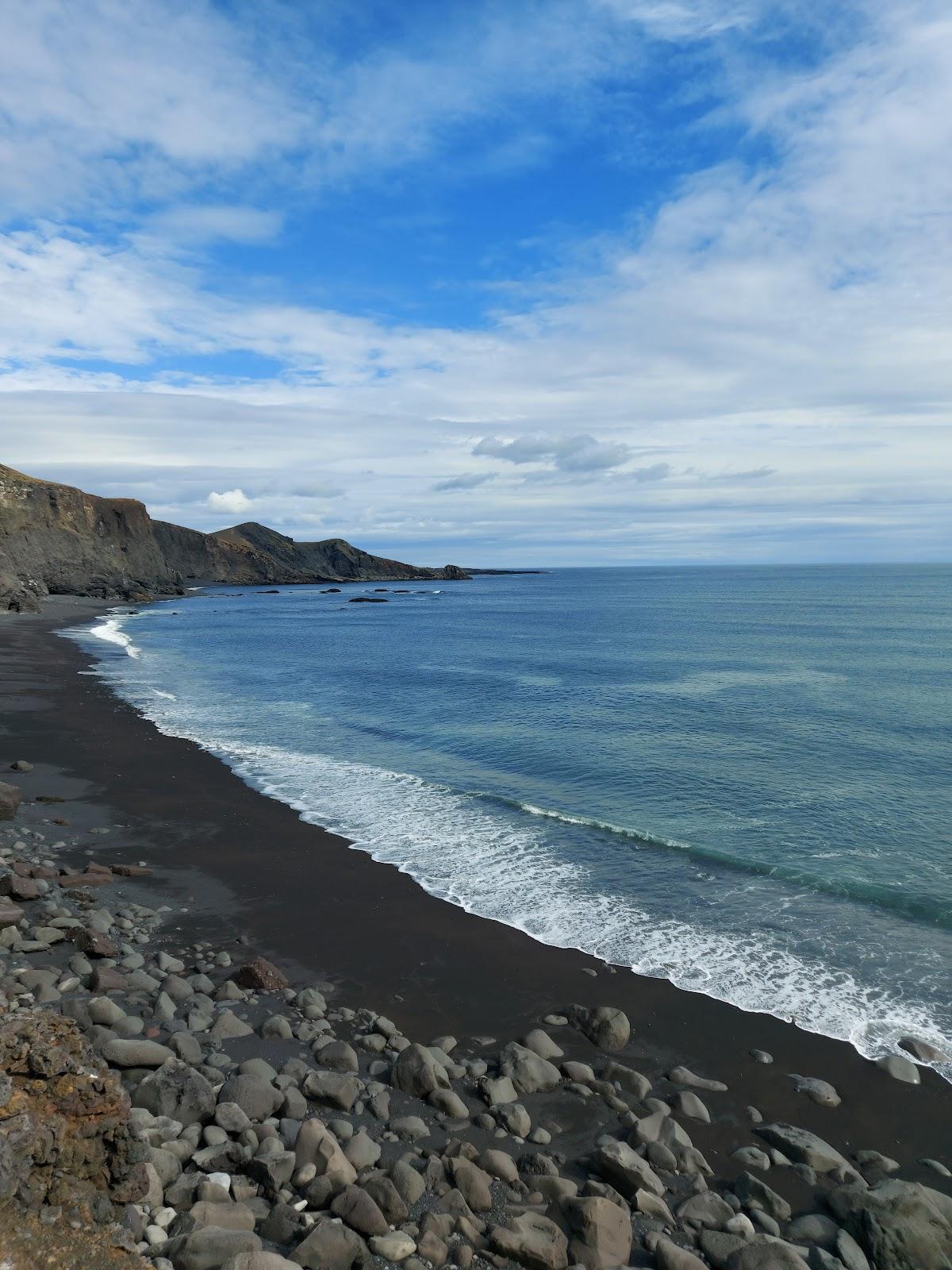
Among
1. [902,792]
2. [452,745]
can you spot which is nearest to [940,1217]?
[902,792]

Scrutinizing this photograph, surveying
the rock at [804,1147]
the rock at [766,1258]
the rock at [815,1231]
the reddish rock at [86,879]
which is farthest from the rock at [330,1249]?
the reddish rock at [86,879]

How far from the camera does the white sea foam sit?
57969 millimetres

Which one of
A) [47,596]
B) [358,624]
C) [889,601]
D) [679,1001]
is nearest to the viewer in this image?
[679,1001]

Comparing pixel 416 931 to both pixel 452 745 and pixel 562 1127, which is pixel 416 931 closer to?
pixel 562 1127

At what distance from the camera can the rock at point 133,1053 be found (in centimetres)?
872

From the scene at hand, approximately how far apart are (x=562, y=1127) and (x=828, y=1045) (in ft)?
14.8

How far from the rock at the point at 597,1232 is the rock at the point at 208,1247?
2775mm

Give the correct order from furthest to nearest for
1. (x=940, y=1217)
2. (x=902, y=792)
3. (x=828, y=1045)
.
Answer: (x=902, y=792)
(x=828, y=1045)
(x=940, y=1217)

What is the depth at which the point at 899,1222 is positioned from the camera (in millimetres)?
7453

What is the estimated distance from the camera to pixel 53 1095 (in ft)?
21.1

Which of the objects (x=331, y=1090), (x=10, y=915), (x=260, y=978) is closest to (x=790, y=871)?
(x=260, y=978)

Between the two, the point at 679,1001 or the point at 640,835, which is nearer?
the point at 679,1001

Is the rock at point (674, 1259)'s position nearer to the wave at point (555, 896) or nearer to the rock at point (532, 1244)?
the rock at point (532, 1244)

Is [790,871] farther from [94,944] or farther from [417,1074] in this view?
[94,944]
